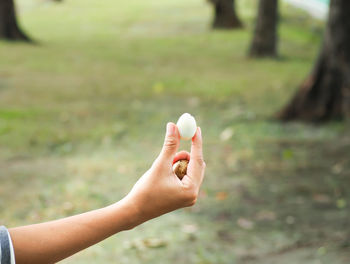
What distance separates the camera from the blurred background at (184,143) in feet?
15.0

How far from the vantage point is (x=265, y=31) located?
12773 mm

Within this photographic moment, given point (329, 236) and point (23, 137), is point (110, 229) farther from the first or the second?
point (23, 137)

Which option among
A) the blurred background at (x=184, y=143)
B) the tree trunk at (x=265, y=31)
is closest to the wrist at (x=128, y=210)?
the blurred background at (x=184, y=143)

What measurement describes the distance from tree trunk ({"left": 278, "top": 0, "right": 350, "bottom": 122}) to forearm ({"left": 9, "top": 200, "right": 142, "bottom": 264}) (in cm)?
612

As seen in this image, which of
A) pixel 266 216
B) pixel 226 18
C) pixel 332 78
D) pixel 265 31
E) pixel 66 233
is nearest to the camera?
pixel 66 233

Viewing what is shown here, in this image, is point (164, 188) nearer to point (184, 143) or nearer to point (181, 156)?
point (181, 156)

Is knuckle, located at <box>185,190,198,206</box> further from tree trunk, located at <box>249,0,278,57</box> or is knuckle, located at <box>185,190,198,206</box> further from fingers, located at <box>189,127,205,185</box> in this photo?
tree trunk, located at <box>249,0,278,57</box>

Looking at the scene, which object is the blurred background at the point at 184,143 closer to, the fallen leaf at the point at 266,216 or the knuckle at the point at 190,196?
the fallen leaf at the point at 266,216

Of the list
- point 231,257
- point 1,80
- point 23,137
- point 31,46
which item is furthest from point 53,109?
point 31,46

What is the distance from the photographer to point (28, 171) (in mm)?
6074

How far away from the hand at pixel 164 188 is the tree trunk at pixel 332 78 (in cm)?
601

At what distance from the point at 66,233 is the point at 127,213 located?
19 cm

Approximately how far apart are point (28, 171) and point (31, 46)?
8.87 meters

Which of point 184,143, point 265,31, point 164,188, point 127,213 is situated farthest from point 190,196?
point 265,31
